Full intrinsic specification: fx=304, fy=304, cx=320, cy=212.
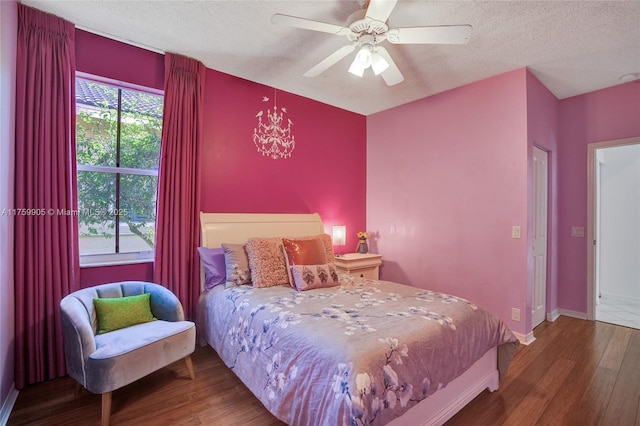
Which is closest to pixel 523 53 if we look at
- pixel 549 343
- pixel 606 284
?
pixel 549 343

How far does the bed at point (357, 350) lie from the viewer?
4.64ft

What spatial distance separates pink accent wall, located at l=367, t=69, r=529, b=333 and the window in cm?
298

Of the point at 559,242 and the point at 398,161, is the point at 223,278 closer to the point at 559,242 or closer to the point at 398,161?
the point at 398,161

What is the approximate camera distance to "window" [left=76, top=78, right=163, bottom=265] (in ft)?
8.69

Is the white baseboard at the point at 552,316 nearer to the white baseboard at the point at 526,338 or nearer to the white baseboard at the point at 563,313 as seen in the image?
the white baseboard at the point at 563,313

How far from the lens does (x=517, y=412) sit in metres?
1.99

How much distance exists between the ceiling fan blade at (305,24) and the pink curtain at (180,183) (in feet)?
4.92

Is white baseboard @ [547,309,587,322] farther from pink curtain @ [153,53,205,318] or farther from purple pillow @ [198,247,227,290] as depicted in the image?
pink curtain @ [153,53,205,318]

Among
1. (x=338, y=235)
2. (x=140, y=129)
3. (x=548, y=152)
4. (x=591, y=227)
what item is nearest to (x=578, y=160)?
(x=548, y=152)

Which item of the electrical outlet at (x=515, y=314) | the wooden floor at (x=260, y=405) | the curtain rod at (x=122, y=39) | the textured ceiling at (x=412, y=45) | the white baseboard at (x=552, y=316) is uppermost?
the curtain rod at (x=122, y=39)

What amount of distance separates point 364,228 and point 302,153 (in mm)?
1567

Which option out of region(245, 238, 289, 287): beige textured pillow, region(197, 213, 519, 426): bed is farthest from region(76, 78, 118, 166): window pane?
region(197, 213, 519, 426): bed

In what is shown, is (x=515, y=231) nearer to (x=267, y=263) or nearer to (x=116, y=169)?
(x=267, y=263)

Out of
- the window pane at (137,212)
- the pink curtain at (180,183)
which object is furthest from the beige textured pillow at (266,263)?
the window pane at (137,212)
